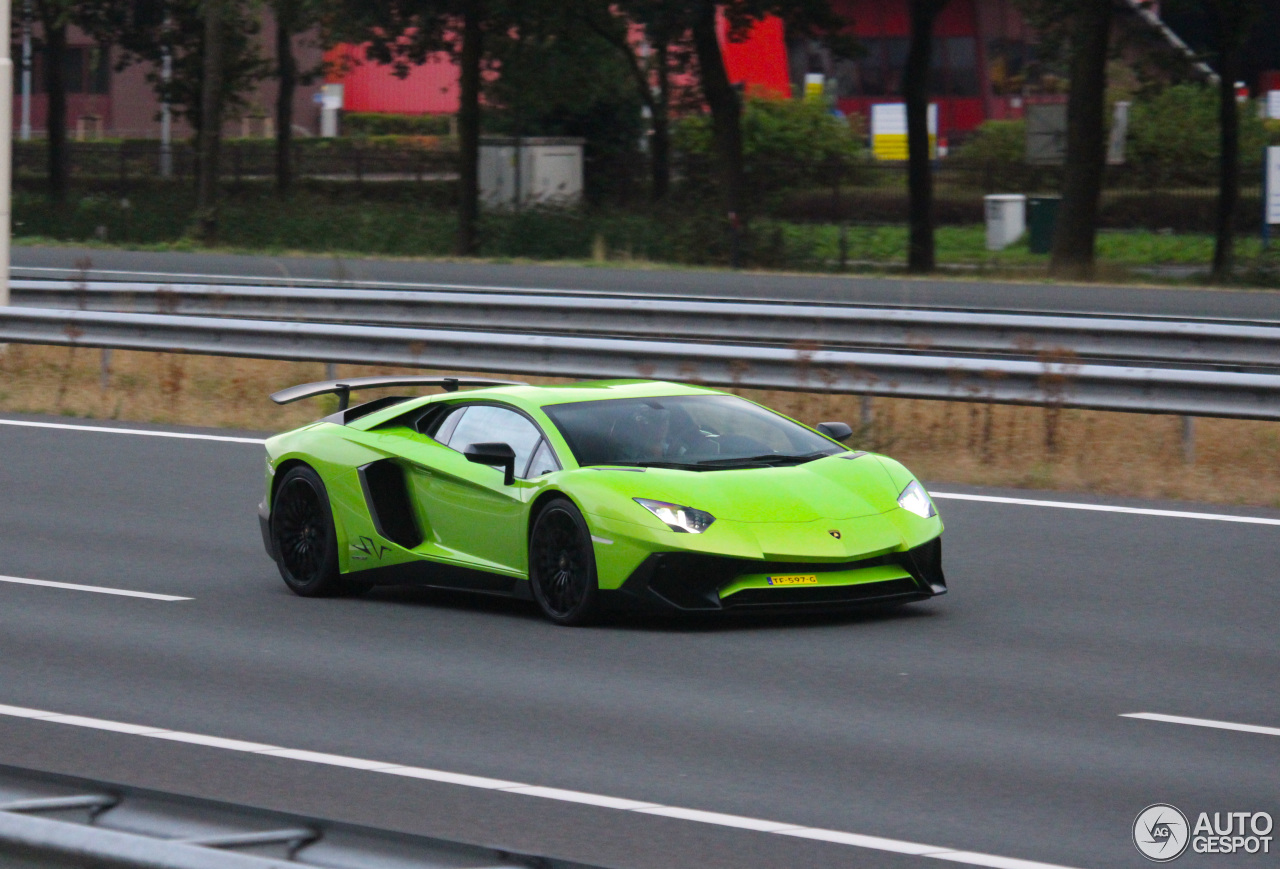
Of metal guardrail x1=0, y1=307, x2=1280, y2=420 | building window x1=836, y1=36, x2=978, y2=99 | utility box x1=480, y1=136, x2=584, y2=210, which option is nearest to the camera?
metal guardrail x1=0, y1=307, x2=1280, y2=420

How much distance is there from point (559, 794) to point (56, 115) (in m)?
51.2

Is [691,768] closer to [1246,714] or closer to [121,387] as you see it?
[1246,714]

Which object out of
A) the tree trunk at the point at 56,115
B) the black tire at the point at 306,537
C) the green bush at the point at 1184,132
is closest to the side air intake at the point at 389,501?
the black tire at the point at 306,537

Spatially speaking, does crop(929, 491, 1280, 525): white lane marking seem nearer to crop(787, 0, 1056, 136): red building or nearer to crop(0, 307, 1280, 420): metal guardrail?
crop(0, 307, 1280, 420): metal guardrail

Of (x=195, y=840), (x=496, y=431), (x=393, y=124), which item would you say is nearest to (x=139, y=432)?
(x=496, y=431)

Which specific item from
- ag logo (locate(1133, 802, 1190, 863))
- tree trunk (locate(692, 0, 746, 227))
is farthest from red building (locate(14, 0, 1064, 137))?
ag logo (locate(1133, 802, 1190, 863))

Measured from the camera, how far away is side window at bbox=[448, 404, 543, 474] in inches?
367

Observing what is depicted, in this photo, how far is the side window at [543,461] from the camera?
29.9 feet

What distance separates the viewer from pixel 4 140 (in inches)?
794

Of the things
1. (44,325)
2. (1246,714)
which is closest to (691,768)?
(1246,714)

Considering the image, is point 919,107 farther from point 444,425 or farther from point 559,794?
point 559,794

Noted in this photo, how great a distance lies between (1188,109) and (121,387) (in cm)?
3784

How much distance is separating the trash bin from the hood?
33647 millimetres

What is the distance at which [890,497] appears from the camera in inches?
355
